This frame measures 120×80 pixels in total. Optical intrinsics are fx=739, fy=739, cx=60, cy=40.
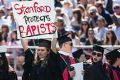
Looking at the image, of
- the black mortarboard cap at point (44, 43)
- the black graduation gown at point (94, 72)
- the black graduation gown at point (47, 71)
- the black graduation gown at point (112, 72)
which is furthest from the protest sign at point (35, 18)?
the black graduation gown at point (112, 72)

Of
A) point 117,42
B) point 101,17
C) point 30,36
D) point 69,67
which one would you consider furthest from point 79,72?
point 101,17

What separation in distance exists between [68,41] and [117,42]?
353 cm

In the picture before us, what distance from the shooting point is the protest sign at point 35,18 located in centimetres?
1439

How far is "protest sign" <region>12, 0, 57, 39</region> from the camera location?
1439 centimetres

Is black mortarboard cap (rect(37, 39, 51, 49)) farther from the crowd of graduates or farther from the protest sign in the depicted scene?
the protest sign

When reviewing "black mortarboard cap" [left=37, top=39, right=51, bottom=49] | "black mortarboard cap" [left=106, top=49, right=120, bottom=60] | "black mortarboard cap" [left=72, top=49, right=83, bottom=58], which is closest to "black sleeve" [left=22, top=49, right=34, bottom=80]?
"black mortarboard cap" [left=37, top=39, right=51, bottom=49]

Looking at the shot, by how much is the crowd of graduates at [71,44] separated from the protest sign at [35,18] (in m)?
0.19

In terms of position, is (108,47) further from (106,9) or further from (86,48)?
(106,9)

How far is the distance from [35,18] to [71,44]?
39.7 inches

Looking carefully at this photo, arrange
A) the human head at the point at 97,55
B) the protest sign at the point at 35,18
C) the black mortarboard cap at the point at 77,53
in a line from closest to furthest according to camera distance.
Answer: the protest sign at the point at 35,18 → the human head at the point at 97,55 → the black mortarboard cap at the point at 77,53

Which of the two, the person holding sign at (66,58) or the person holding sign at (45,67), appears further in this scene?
the person holding sign at (66,58)

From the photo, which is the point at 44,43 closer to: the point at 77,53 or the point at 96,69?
the point at 96,69

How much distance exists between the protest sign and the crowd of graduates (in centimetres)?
19

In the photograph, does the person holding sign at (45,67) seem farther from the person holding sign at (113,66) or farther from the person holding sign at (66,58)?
the person holding sign at (113,66)
